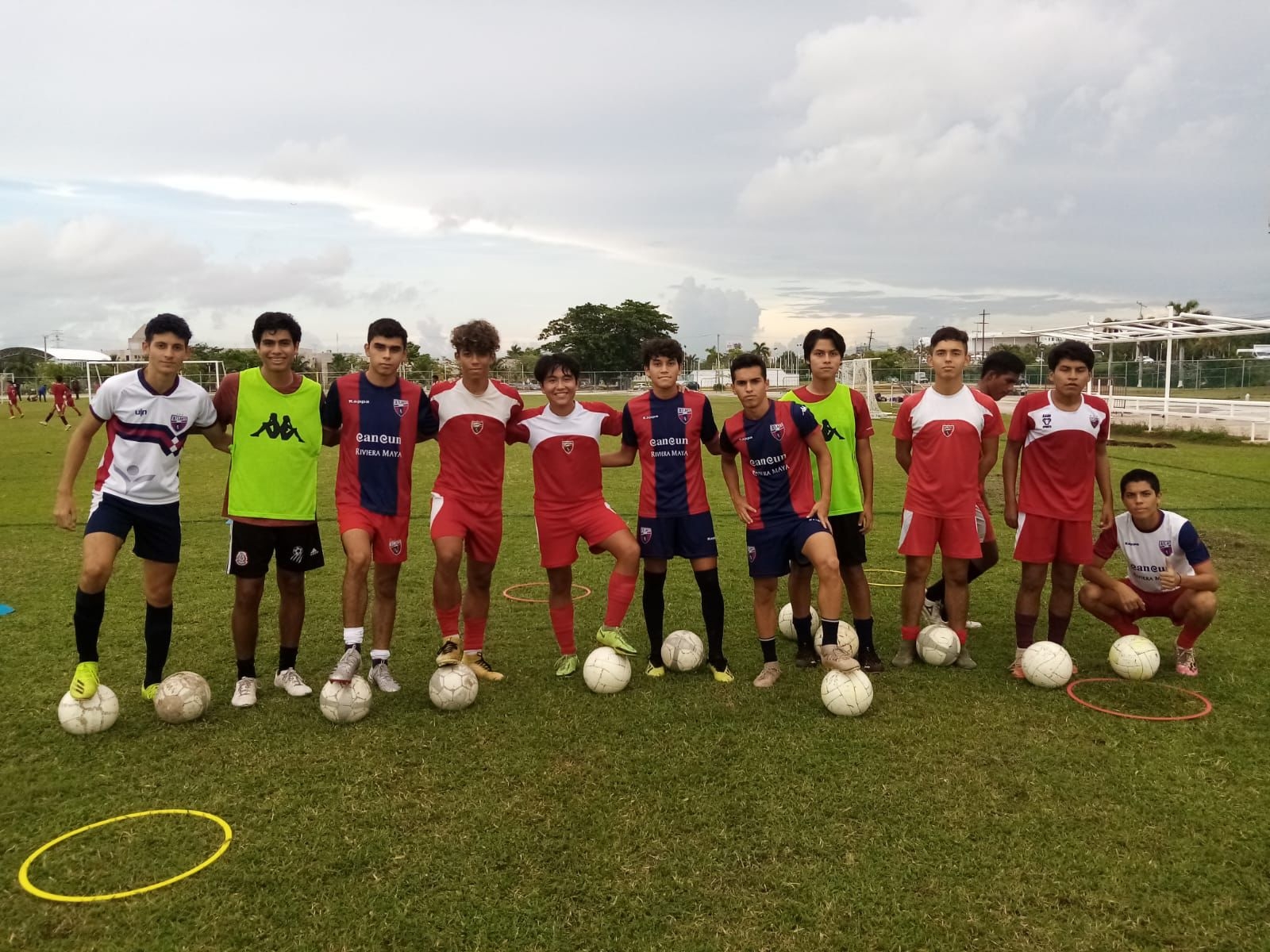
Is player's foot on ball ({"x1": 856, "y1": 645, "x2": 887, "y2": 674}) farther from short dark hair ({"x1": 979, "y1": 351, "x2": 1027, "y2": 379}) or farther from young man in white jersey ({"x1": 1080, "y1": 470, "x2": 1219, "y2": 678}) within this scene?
short dark hair ({"x1": 979, "y1": 351, "x2": 1027, "y2": 379})

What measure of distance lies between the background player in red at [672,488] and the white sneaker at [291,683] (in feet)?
7.18

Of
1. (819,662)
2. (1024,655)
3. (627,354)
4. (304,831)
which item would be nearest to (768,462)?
(819,662)

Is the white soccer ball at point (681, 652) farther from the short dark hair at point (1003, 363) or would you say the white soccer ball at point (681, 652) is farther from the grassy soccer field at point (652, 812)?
the short dark hair at point (1003, 363)

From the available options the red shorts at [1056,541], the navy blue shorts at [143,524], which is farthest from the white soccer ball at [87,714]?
the red shorts at [1056,541]

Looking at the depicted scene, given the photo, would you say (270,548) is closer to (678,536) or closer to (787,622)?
(678,536)

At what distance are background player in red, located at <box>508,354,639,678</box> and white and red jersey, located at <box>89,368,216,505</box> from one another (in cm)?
204

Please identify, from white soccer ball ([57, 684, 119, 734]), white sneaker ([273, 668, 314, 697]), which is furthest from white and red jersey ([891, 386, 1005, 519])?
white soccer ball ([57, 684, 119, 734])

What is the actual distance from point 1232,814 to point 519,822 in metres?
3.21

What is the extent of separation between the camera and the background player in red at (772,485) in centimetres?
559

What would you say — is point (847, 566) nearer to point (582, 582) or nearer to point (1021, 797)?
point (1021, 797)

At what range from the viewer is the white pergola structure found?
2202cm

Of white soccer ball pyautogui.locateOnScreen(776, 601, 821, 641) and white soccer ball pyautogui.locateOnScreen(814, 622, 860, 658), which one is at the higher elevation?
white soccer ball pyautogui.locateOnScreen(814, 622, 860, 658)

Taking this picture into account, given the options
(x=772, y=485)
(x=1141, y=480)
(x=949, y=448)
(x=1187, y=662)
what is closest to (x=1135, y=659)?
(x=1187, y=662)

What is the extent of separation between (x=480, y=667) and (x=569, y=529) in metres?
1.11
